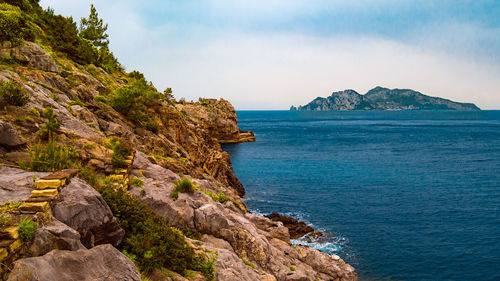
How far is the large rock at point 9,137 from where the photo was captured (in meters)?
13.0

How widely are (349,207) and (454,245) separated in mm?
14695

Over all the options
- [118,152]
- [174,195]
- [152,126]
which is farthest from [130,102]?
[174,195]

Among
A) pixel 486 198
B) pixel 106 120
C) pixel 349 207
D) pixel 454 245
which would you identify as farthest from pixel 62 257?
pixel 486 198

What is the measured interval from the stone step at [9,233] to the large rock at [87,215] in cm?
163

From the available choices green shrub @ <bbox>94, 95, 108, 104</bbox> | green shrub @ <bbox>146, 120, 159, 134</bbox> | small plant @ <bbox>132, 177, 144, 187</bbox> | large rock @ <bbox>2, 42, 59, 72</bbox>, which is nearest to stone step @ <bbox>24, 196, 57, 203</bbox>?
small plant @ <bbox>132, 177, 144, 187</bbox>

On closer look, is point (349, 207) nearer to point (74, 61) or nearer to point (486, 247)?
point (486, 247)

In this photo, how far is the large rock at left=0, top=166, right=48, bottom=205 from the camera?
30.6 feet

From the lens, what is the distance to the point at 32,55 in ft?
79.7

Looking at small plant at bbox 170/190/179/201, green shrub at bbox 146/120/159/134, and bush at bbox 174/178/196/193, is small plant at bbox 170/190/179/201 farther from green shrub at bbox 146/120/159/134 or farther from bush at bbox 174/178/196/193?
green shrub at bbox 146/120/159/134

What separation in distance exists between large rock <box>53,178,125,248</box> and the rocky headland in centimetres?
3

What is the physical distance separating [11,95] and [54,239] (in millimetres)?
11971

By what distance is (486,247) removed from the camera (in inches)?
1355

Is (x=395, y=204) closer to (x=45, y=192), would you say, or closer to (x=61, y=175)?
(x=61, y=175)

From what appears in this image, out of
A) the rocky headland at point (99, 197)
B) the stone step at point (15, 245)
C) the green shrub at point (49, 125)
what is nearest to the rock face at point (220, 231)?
the rocky headland at point (99, 197)
